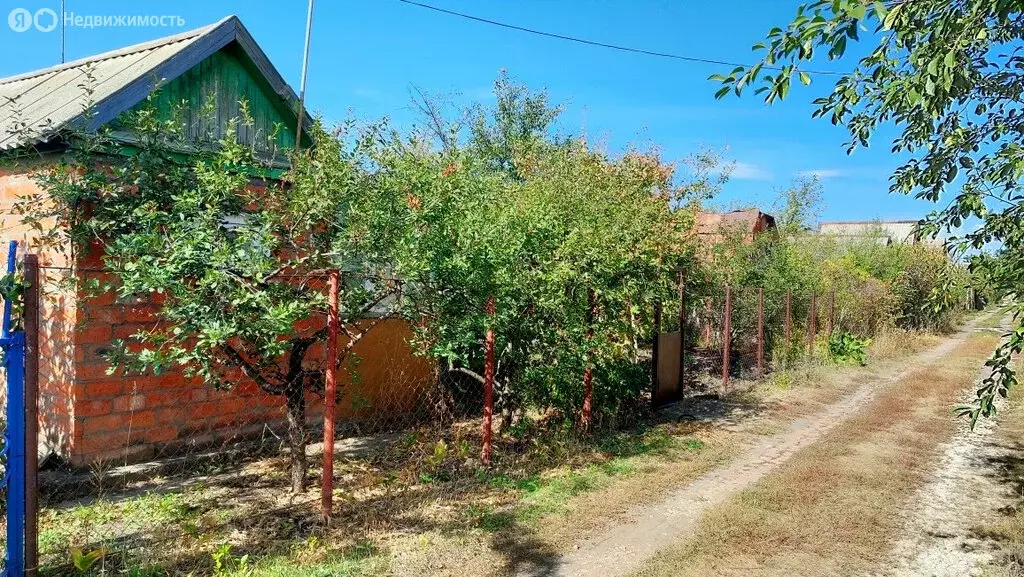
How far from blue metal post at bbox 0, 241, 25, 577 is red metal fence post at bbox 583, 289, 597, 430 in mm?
4376

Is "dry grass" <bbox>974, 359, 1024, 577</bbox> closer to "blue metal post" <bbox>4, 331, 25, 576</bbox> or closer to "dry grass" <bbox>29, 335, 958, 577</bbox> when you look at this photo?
"dry grass" <bbox>29, 335, 958, 577</bbox>

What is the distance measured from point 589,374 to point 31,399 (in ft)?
16.3

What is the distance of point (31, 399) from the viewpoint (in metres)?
2.94

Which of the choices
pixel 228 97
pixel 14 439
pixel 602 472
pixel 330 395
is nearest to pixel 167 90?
pixel 228 97

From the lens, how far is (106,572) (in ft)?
10.8

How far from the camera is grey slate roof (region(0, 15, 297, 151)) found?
15.8ft

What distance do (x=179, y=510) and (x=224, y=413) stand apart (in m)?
1.66

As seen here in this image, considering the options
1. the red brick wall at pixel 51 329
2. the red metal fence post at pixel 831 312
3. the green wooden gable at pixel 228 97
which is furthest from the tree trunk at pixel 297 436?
the red metal fence post at pixel 831 312

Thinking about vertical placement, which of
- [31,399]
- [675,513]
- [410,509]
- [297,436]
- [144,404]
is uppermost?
[31,399]

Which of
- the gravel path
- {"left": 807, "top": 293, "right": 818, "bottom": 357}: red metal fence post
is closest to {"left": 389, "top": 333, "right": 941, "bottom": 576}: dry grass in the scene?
the gravel path

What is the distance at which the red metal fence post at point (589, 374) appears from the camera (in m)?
6.35

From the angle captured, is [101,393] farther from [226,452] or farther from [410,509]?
[410,509]

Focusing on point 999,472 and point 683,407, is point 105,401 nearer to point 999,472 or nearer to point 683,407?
point 683,407

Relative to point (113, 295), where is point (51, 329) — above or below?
below
